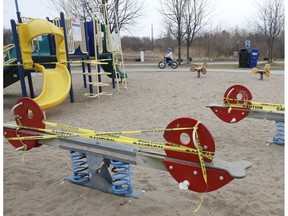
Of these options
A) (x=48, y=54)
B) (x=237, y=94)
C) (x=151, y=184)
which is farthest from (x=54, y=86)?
(x=151, y=184)

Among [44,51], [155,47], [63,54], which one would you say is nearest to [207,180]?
[63,54]

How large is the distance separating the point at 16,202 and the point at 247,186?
227 cm

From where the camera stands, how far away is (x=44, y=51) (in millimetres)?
8305

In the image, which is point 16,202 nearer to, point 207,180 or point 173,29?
point 207,180

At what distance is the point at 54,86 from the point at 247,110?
443 cm

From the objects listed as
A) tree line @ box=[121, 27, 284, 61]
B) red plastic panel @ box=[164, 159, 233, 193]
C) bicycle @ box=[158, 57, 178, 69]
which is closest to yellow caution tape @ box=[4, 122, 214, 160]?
red plastic panel @ box=[164, 159, 233, 193]

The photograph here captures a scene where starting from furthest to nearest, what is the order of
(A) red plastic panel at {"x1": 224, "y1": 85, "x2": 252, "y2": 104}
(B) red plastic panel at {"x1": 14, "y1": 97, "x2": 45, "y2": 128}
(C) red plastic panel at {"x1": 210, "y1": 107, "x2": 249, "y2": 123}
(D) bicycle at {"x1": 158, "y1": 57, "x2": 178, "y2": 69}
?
(D) bicycle at {"x1": 158, "y1": 57, "x2": 178, "y2": 69} < (A) red plastic panel at {"x1": 224, "y1": 85, "x2": 252, "y2": 104} < (C) red plastic panel at {"x1": 210, "y1": 107, "x2": 249, "y2": 123} < (B) red plastic panel at {"x1": 14, "y1": 97, "x2": 45, "y2": 128}

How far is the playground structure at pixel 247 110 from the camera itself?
12.4 feet

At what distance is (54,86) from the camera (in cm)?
651

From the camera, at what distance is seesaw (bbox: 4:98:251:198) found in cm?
185

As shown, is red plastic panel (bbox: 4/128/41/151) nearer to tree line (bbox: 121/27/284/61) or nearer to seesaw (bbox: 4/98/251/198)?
seesaw (bbox: 4/98/251/198)

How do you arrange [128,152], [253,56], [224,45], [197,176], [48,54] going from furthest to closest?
[224,45] → [253,56] → [48,54] → [128,152] → [197,176]

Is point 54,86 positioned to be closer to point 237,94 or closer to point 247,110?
point 237,94

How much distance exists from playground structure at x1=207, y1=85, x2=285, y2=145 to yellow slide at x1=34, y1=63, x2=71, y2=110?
3428 millimetres
